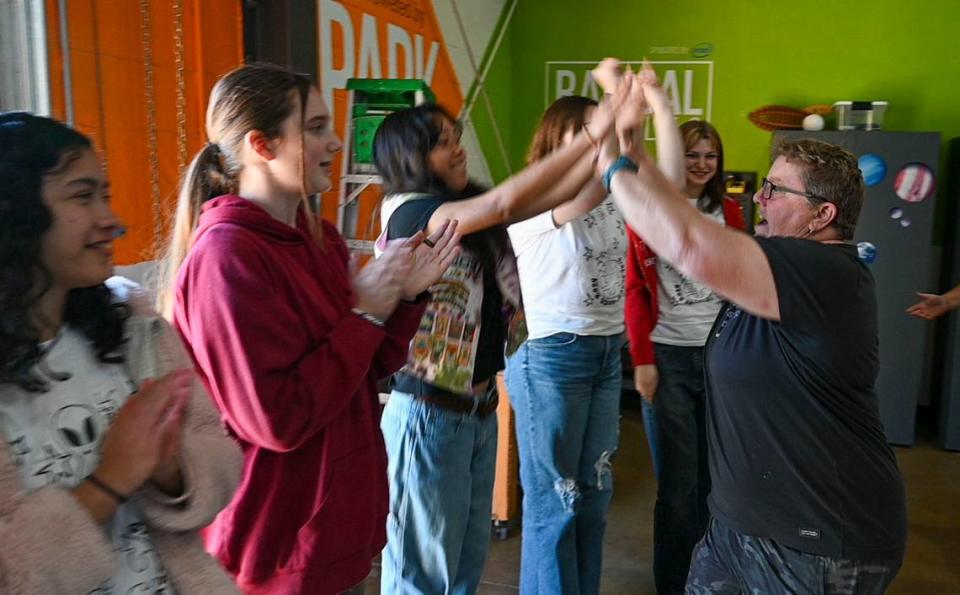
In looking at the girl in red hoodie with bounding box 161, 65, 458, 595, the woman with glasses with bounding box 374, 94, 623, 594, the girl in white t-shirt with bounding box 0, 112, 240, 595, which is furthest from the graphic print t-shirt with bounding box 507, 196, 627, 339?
the girl in white t-shirt with bounding box 0, 112, 240, 595

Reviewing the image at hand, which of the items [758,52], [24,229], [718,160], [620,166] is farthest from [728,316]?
[758,52]

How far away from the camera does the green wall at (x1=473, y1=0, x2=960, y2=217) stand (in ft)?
15.2

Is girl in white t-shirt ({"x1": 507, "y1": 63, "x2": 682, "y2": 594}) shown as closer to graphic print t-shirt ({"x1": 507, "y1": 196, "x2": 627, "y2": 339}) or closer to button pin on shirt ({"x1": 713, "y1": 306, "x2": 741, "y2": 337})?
graphic print t-shirt ({"x1": 507, "y1": 196, "x2": 627, "y2": 339})

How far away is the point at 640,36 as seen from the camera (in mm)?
5035

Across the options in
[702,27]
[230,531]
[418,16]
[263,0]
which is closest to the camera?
[230,531]

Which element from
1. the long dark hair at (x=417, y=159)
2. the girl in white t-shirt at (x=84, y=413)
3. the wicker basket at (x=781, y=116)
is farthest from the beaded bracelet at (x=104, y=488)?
the wicker basket at (x=781, y=116)

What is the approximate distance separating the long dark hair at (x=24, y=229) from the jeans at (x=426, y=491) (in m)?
0.84

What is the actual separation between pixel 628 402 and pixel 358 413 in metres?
3.96

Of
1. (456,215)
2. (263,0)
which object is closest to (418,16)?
(263,0)

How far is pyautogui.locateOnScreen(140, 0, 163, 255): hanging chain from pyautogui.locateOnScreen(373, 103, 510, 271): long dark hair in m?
0.75

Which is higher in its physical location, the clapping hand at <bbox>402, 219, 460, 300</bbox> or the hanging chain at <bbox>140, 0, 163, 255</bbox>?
the hanging chain at <bbox>140, 0, 163, 255</bbox>

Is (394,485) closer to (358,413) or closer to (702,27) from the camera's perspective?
(358,413)

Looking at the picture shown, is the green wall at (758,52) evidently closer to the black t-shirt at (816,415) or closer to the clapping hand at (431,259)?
the clapping hand at (431,259)

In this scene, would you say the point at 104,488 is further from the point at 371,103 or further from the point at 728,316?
the point at 371,103
